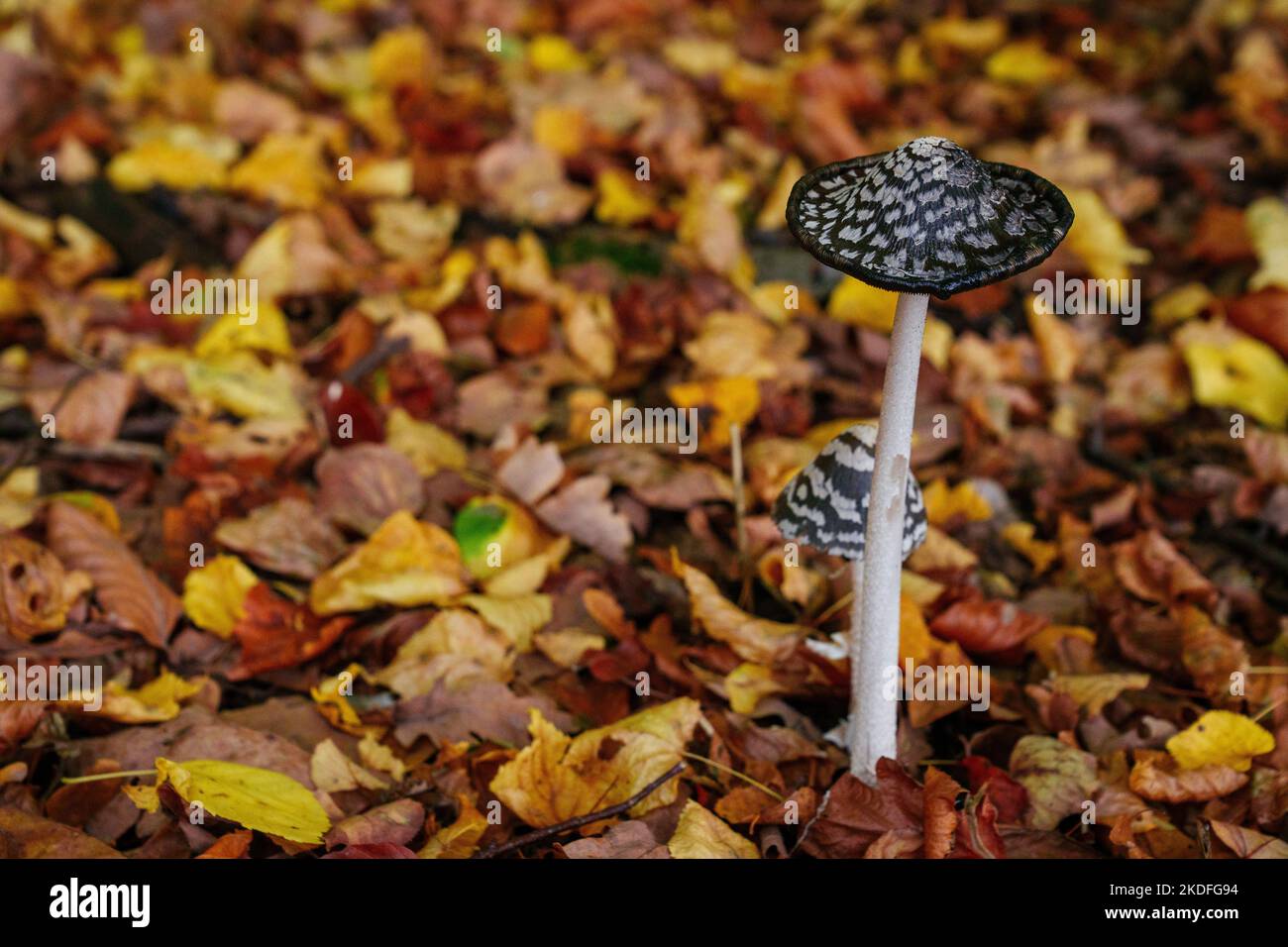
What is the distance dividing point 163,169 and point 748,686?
4060 millimetres

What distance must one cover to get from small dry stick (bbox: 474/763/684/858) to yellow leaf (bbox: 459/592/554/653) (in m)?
0.76

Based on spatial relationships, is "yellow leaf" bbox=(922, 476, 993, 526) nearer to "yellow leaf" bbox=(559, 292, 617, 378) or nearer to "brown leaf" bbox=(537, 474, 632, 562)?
"brown leaf" bbox=(537, 474, 632, 562)

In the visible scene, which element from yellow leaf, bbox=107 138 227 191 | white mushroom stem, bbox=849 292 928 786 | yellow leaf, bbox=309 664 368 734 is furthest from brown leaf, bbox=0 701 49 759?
yellow leaf, bbox=107 138 227 191

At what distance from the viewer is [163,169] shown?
19.0 ft

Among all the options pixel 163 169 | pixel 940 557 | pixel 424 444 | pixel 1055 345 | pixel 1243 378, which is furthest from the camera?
pixel 163 169

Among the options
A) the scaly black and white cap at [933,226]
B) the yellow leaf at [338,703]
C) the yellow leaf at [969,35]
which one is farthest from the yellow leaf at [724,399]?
the yellow leaf at [969,35]

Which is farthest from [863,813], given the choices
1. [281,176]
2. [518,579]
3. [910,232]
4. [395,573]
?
[281,176]

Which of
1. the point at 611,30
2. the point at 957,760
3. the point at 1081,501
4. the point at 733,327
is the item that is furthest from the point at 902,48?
the point at 957,760

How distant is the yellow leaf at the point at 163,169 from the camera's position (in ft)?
18.8

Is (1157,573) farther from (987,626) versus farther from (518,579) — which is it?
(518,579)

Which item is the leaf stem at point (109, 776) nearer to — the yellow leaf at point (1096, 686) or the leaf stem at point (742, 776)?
the leaf stem at point (742, 776)

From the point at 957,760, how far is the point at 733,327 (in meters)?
2.31

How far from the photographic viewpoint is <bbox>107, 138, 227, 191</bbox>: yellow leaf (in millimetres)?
5738

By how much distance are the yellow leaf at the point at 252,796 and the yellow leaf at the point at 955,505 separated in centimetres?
232
